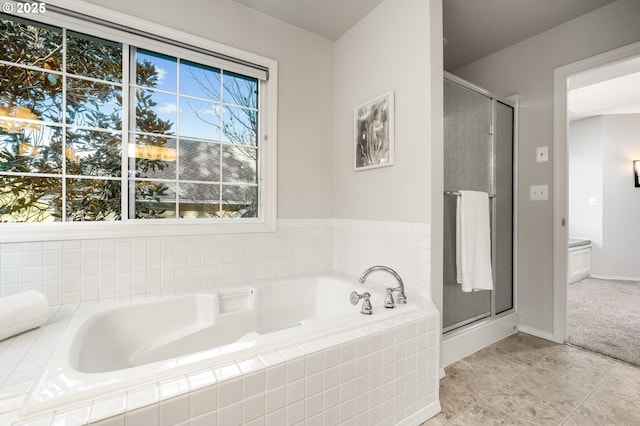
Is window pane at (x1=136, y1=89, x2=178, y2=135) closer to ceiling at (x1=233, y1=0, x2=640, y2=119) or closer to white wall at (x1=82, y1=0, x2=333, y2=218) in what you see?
white wall at (x1=82, y1=0, x2=333, y2=218)

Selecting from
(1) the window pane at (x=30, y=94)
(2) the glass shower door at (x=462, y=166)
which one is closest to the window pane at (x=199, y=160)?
(1) the window pane at (x=30, y=94)

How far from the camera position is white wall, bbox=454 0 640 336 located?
2240 mm

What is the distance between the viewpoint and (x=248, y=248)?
6.95ft

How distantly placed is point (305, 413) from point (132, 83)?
2045 millimetres

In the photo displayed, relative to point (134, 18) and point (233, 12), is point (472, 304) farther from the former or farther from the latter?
point (134, 18)

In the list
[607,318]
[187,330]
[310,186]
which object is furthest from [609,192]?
[187,330]

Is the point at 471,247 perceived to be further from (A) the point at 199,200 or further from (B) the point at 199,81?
(B) the point at 199,81

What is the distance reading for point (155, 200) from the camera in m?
1.86

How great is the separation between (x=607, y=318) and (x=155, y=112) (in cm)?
423

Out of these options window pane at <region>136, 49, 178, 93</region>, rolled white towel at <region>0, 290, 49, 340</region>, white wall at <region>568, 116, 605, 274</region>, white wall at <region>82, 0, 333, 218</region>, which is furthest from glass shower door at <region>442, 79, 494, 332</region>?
white wall at <region>568, 116, 605, 274</region>

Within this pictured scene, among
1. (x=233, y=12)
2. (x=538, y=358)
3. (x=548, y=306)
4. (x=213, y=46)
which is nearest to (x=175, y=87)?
(x=213, y=46)

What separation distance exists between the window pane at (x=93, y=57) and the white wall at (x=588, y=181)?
A: 18.9 ft

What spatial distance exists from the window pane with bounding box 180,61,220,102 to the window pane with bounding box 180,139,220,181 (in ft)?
1.14

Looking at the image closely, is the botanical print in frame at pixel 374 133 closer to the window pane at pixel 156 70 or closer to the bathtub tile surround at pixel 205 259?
the bathtub tile surround at pixel 205 259
